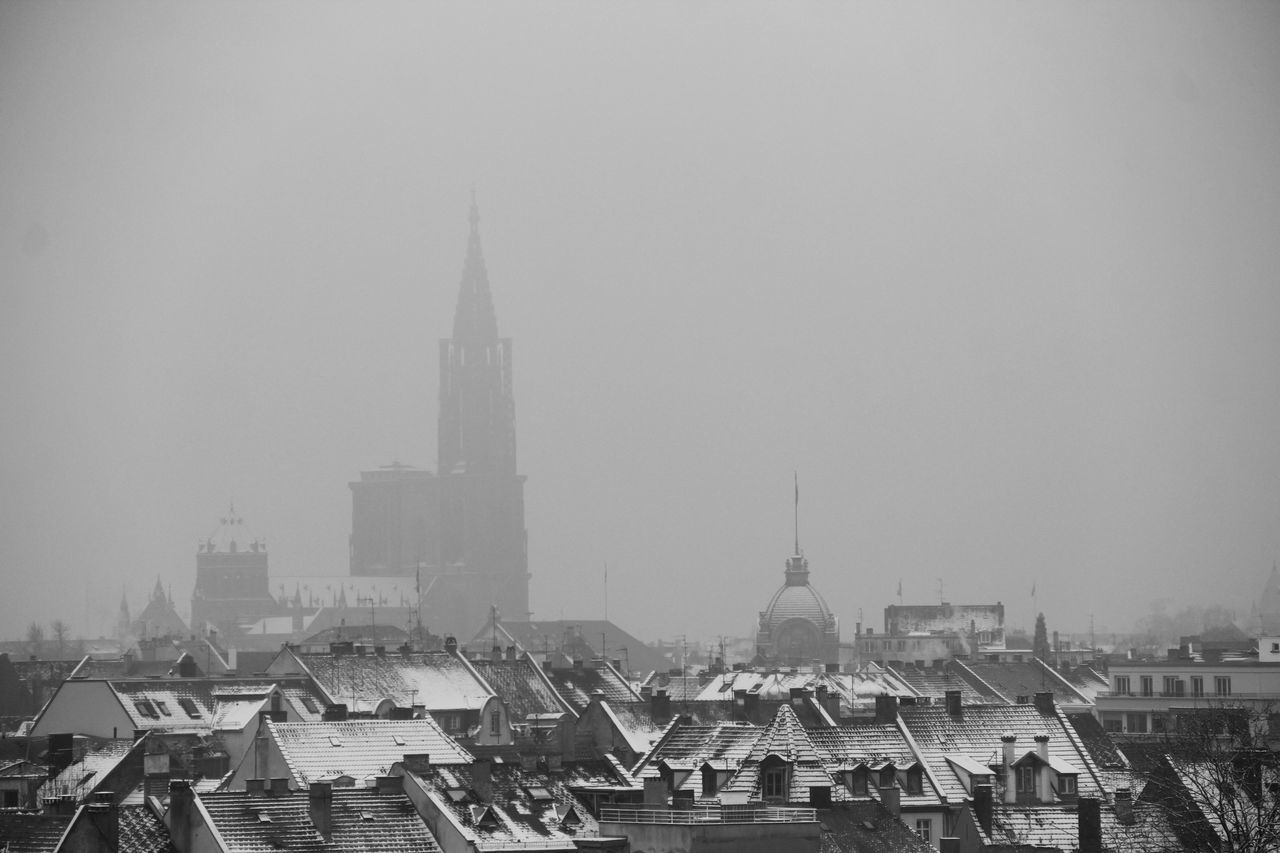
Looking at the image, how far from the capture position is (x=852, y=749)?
76.6 meters

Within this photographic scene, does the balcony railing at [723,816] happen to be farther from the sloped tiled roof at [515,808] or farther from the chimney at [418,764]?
the chimney at [418,764]

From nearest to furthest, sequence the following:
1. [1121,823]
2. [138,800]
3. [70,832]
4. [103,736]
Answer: [70,832] < [1121,823] < [138,800] < [103,736]

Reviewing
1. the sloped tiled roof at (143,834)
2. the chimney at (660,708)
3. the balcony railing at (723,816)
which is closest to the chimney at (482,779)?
the balcony railing at (723,816)

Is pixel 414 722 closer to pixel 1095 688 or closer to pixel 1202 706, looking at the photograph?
pixel 1202 706

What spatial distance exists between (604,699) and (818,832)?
57.4 meters

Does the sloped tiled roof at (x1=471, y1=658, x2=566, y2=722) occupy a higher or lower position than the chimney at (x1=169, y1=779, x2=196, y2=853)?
higher

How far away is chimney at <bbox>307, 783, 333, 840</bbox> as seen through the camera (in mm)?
63500

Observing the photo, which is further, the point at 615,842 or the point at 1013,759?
the point at 1013,759

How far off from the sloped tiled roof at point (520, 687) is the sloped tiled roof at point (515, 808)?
163 ft

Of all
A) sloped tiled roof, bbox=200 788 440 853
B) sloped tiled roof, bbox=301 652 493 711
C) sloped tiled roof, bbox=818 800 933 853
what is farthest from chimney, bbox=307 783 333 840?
sloped tiled roof, bbox=301 652 493 711

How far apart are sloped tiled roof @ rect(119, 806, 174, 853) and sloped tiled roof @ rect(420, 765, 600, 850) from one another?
720 centimetres

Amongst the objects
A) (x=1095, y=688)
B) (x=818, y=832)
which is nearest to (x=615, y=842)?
(x=818, y=832)

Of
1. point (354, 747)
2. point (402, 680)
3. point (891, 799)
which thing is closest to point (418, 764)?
point (354, 747)

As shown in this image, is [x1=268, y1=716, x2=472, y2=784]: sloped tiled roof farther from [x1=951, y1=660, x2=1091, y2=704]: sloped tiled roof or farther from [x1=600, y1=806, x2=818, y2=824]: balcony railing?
[x1=951, y1=660, x2=1091, y2=704]: sloped tiled roof
